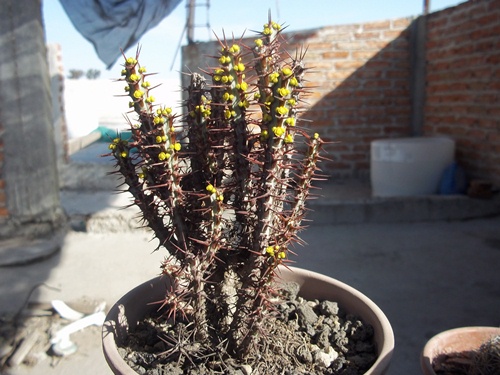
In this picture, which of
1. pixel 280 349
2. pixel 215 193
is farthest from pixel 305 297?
pixel 215 193

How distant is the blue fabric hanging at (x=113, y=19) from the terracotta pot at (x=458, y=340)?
3.93 metres

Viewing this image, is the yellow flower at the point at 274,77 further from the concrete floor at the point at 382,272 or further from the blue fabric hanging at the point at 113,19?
the blue fabric hanging at the point at 113,19

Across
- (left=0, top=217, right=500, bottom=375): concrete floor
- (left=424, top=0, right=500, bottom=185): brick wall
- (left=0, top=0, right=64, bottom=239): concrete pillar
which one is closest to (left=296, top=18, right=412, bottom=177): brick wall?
(left=424, top=0, right=500, bottom=185): brick wall

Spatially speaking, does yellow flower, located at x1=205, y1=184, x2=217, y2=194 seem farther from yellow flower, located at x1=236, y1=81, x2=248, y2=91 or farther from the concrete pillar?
the concrete pillar

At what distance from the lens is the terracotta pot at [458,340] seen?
140 cm

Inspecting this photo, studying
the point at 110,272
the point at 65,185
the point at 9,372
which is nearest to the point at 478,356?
the point at 9,372


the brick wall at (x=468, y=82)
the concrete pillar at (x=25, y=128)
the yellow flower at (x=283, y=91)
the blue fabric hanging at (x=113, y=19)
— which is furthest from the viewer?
the blue fabric hanging at (x=113, y=19)

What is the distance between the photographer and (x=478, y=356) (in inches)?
53.4

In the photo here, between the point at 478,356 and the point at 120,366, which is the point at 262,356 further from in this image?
the point at 478,356

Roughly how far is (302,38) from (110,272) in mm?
3236

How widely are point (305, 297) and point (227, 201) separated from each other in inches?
21.1

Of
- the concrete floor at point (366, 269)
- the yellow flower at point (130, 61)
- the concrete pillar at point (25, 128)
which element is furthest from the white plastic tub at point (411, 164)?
the yellow flower at point (130, 61)

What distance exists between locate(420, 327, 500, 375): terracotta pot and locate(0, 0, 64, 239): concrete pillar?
11.4 feet

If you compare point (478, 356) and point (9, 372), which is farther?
point (9, 372)
